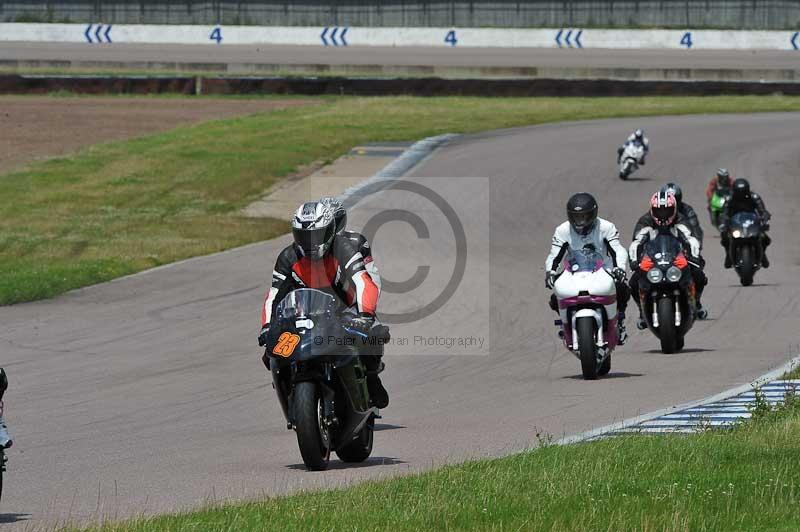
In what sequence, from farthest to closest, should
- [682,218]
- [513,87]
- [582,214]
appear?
1. [513,87]
2. [682,218]
3. [582,214]

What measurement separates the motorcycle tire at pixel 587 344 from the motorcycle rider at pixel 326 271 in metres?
4.10

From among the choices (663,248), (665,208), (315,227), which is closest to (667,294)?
(663,248)

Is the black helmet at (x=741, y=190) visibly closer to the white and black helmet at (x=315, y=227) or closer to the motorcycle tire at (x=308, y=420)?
the white and black helmet at (x=315, y=227)

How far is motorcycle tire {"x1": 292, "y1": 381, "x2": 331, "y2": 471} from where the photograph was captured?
880 cm

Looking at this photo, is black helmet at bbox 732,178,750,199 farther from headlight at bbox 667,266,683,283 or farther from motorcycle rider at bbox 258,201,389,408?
motorcycle rider at bbox 258,201,389,408

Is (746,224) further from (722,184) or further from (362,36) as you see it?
(362,36)

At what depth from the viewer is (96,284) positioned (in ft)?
68.8

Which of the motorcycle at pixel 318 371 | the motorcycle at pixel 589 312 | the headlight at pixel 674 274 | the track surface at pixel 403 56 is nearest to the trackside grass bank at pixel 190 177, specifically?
the track surface at pixel 403 56

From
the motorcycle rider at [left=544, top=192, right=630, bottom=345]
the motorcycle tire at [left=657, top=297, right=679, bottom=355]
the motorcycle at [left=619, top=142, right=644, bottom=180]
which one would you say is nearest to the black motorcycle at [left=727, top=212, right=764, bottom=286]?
the motorcycle tire at [left=657, top=297, right=679, bottom=355]

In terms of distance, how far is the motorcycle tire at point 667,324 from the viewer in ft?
49.9

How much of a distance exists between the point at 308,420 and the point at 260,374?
546cm

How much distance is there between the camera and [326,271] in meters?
9.63

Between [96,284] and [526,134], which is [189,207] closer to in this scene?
[96,284]

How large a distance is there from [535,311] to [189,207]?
12392 mm
